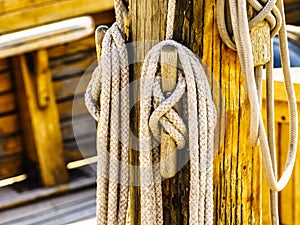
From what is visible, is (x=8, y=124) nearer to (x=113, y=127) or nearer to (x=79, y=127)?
(x=79, y=127)

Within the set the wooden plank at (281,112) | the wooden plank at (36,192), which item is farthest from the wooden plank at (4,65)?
the wooden plank at (281,112)

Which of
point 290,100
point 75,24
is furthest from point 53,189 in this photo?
point 290,100

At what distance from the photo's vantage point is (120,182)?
2.01 meters

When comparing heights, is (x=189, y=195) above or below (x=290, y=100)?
below

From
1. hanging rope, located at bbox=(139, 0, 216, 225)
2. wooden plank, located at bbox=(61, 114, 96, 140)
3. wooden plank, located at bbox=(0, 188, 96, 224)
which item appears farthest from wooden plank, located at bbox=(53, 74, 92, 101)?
hanging rope, located at bbox=(139, 0, 216, 225)

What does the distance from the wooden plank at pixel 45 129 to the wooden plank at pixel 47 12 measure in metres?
0.34

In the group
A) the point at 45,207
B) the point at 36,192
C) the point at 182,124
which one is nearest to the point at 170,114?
the point at 182,124

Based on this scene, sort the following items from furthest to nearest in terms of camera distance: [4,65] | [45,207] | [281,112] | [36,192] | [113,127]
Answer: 1. [4,65]
2. [36,192]
3. [45,207]
4. [281,112]
5. [113,127]

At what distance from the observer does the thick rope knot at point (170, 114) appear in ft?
6.11

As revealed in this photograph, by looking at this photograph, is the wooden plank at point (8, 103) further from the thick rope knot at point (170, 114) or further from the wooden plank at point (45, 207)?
the thick rope knot at point (170, 114)

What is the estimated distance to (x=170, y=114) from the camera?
187 cm

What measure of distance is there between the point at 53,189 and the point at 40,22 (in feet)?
3.49

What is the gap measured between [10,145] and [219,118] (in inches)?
126

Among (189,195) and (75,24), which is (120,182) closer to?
(189,195)
